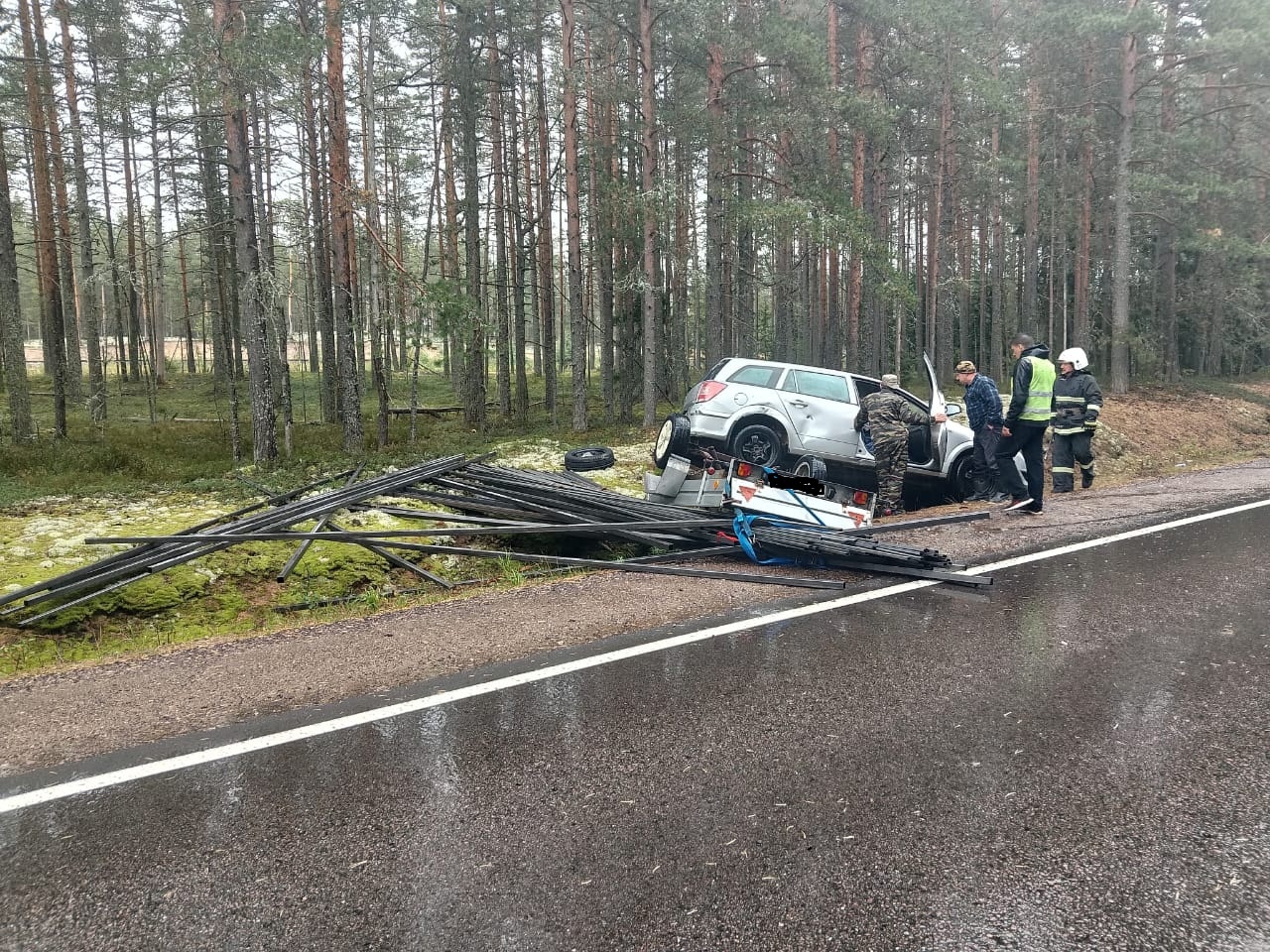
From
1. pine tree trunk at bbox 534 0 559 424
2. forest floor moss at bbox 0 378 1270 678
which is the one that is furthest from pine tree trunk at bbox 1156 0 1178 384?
pine tree trunk at bbox 534 0 559 424

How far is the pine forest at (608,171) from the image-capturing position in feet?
45.8

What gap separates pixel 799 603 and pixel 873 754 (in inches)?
92.8

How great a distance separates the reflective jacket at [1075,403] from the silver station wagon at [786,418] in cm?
85

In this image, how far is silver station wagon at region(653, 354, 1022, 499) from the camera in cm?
1017

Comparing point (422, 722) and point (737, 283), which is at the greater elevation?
point (737, 283)

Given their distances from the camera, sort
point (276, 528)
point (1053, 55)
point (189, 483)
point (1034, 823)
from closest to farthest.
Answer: point (1034, 823), point (276, 528), point (189, 483), point (1053, 55)

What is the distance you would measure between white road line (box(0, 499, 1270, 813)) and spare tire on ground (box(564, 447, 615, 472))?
560 centimetres

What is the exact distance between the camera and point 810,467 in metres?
10.3

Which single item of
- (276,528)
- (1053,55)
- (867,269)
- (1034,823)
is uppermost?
(1053,55)

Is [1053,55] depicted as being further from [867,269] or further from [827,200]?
[827,200]

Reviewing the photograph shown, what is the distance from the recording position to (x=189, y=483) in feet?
33.7

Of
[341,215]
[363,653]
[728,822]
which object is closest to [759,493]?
[363,653]

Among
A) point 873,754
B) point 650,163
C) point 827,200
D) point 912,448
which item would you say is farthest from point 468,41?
point 873,754

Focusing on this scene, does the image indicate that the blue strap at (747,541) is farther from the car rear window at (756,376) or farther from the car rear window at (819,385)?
the car rear window at (819,385)
